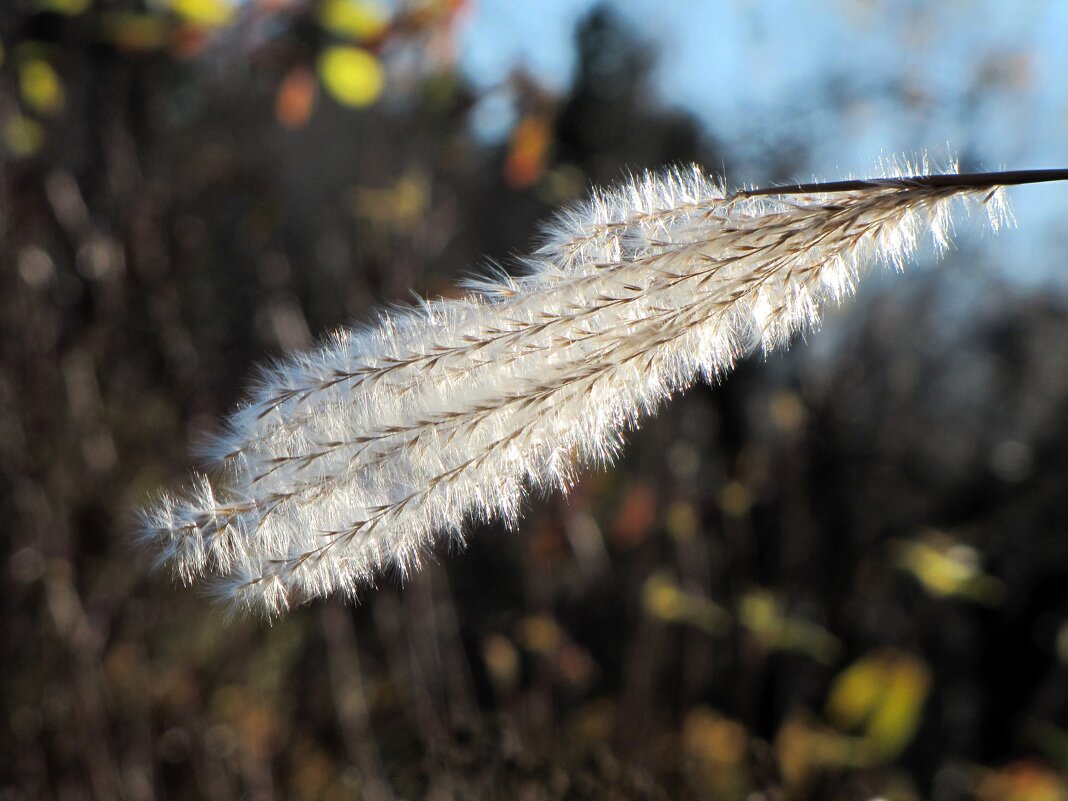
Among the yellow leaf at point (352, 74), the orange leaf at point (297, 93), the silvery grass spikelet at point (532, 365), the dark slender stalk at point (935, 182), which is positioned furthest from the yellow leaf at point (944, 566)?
the orange leaf at point (297, 93)

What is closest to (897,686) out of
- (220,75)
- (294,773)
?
→ (294,773)

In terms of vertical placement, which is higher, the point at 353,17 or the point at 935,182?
the point at 353,17

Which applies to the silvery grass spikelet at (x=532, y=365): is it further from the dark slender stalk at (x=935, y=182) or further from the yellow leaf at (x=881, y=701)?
the yellow leaf at (x=881, y=701)

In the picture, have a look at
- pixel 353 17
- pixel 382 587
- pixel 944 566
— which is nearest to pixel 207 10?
pixel 353 17

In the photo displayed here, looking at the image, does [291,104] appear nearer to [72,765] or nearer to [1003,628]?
[72,765]

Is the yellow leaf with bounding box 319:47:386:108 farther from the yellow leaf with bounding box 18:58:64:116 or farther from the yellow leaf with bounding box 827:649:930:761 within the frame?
the yellow leaf with bounding box 827:649:930:761

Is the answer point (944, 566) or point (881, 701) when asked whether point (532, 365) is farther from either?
point (881, 701)
